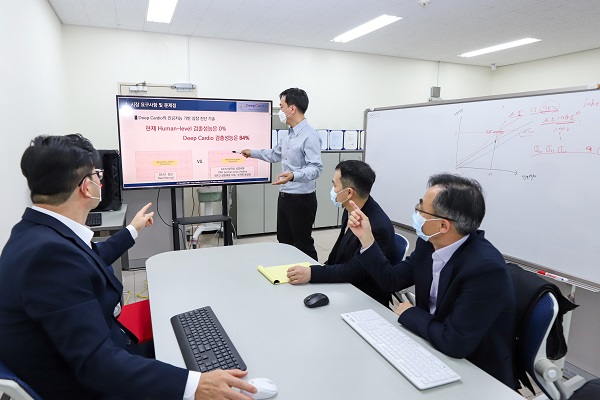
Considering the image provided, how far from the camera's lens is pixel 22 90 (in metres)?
2.88

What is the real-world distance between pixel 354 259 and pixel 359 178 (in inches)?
17.5

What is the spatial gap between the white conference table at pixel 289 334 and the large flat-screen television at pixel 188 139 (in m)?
1.11

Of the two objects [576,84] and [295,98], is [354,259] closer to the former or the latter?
[295,98]

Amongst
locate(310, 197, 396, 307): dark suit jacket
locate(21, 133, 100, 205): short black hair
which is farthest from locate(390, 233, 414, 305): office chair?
locate(21, 133, 100, 205): short black hair

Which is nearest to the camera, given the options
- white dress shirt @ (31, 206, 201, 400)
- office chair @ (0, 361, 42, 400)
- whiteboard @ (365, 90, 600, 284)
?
office chair @ (0, 361, 42, 400)

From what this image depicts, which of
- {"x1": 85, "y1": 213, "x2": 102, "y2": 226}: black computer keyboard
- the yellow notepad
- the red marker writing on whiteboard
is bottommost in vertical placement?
the red marker writing on whiteboard

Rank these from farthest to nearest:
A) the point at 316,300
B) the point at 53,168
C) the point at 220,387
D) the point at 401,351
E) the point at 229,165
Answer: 1. the point at 229,165
2. the point at 316,300
3. the point at 401,351
4. the point at 53,168
5. the point at 220,387

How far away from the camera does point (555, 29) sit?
5070 millimetres

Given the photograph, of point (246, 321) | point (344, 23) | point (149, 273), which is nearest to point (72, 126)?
point (344, 23)

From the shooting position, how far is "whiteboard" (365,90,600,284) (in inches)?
74.4

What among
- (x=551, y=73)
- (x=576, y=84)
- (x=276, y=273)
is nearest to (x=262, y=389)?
(x=276, y=273)

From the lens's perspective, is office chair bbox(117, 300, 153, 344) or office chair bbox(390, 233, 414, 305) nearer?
office chair bbox(117, 300, 153, 344)

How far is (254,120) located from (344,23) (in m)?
2.72

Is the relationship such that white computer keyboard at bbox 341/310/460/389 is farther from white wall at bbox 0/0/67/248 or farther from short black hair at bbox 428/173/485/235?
white wall at bbox 0/0/67/248
